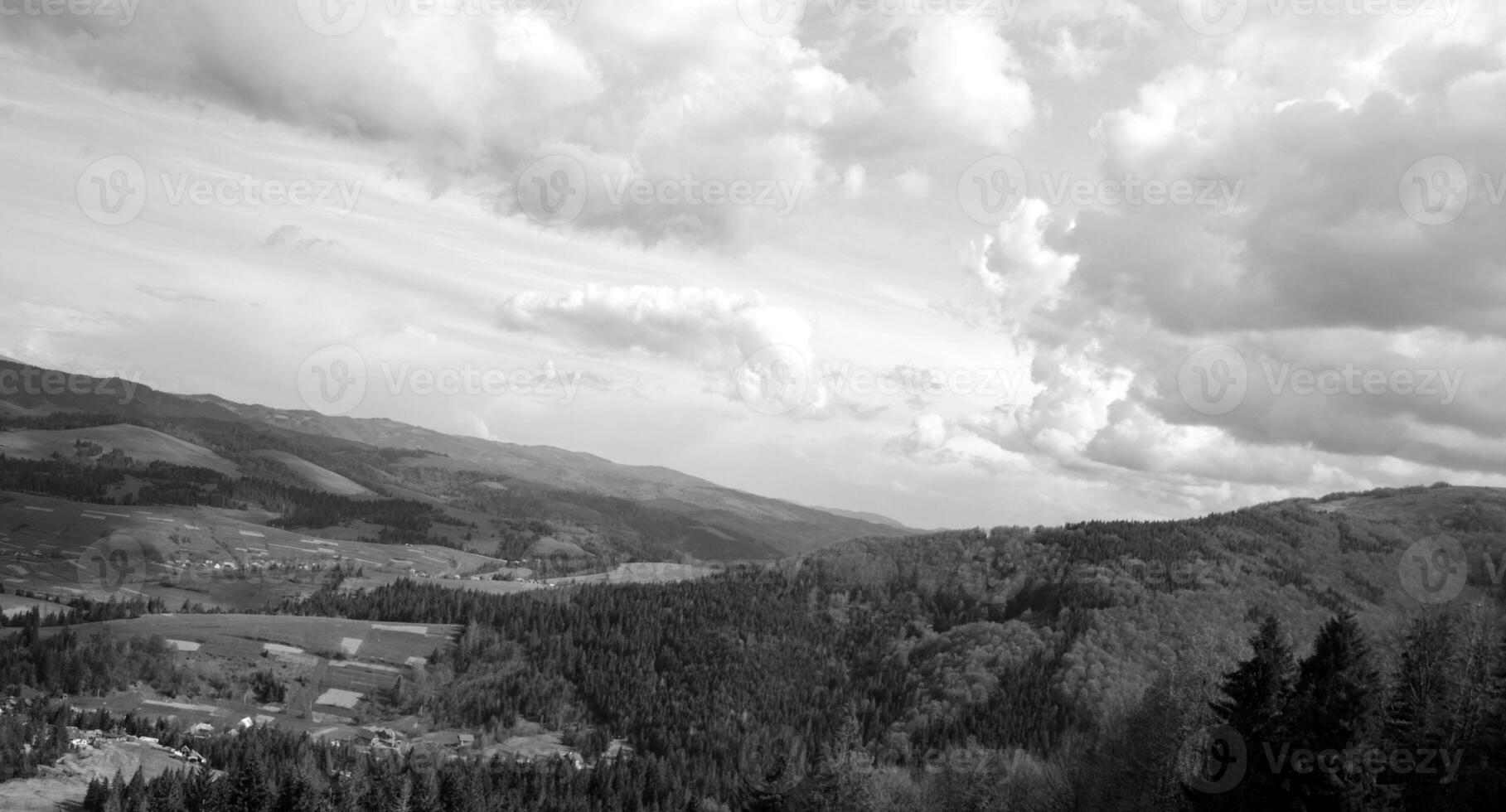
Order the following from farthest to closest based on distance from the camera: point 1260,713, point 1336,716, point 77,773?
point 77,773 → point 1260,713 → point 1336,716

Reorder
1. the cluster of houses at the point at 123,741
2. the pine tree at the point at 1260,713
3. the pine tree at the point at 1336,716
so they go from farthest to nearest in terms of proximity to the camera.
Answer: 1. the cluster of houses at the point at 123,741
2. the pine tree at the point at 1260,713
3. the pine tree at the point at 1336,716

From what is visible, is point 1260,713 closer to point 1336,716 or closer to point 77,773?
point 1336,716

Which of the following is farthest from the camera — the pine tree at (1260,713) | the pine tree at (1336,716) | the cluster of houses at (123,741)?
the cluster of houses at (123,741)

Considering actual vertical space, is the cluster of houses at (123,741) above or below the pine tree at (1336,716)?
below

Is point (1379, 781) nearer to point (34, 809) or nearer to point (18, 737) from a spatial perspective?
point (34, 809)

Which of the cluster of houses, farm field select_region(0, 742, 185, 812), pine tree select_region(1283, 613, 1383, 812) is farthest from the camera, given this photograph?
the cluster of houses

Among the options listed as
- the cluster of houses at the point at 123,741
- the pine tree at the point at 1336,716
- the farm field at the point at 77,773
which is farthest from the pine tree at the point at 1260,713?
the cluster of houses at the point at 123,741

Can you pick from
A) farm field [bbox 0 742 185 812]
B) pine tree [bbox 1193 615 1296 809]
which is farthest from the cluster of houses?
pine tree [bbox 1193 615 1296 809]

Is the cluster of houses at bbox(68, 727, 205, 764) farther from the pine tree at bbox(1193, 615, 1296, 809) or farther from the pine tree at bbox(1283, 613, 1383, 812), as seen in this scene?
the pine tree at bbox(1283, 613, 1383, 812)

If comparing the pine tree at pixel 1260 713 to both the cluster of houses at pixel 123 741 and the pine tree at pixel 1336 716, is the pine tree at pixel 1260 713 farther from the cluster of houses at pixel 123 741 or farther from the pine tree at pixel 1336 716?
the cluster of houses at pixel 123 741

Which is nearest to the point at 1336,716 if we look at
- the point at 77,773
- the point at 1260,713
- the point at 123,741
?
the point at 1260,713

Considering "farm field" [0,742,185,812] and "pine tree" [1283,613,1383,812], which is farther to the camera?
"farm field" [0,742,185,812]

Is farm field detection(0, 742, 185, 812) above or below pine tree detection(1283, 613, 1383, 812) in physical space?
below

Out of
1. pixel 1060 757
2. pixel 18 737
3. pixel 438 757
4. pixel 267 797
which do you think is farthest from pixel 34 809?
pixel 1060 757
